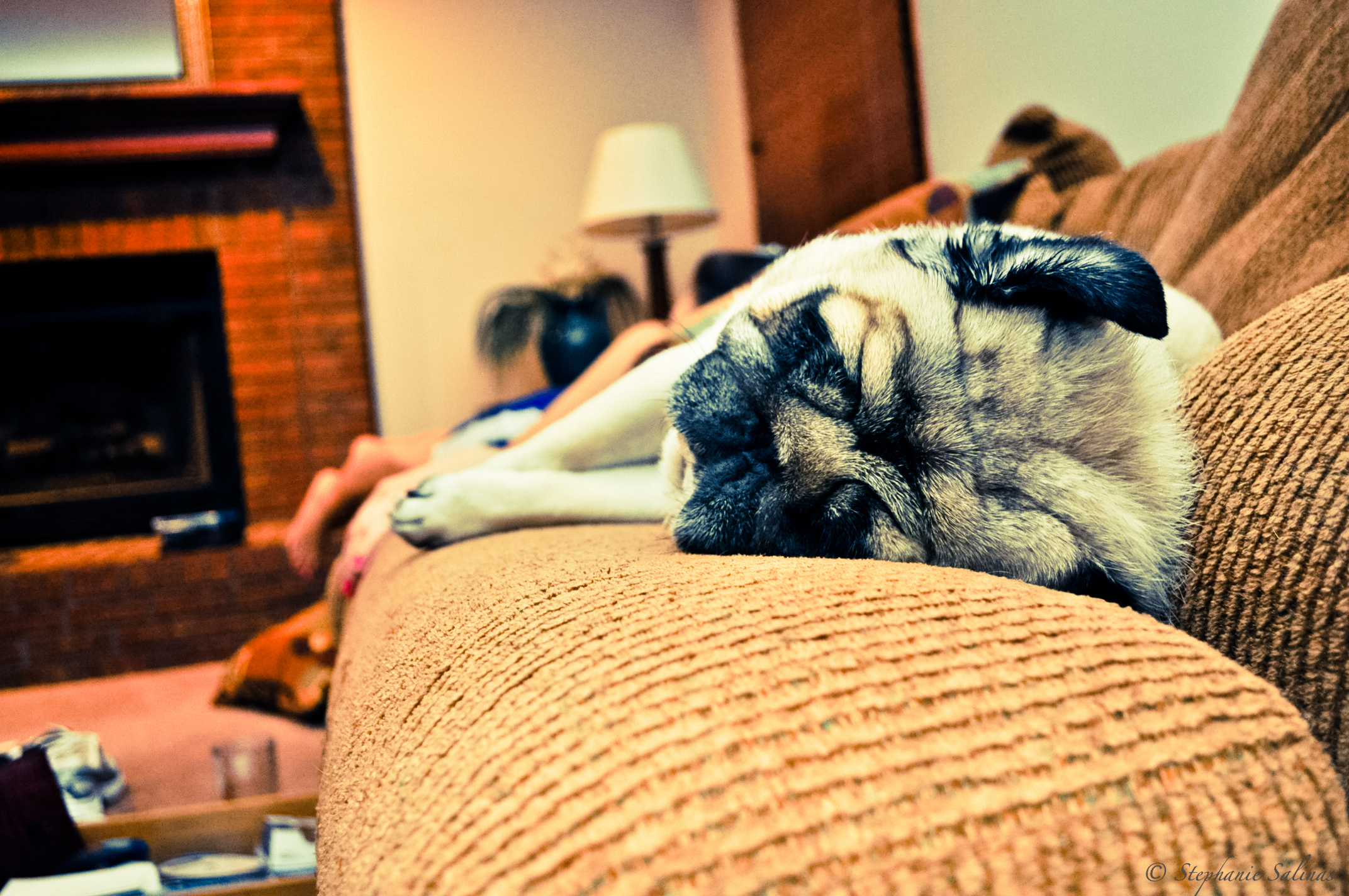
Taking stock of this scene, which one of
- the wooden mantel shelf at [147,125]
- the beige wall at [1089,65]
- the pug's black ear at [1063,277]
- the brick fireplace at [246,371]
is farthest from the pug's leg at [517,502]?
the wooden mantel shelf at [147,125]

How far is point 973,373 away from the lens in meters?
0.71

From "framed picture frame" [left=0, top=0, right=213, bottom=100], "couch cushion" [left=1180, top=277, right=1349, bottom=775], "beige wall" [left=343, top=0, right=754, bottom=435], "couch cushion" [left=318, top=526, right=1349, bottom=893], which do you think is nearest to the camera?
"couch cushion" [left=318, top=526, right=1349, bottom=893]

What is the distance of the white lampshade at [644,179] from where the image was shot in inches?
147

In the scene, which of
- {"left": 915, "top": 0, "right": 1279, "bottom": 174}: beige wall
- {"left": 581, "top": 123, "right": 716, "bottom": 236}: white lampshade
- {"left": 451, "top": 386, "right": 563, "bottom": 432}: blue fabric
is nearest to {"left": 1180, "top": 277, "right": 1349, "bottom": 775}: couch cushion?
{"left": 915, "top": 0, "right": 1279, "bottom": 174}: beige wall

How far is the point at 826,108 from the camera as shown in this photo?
358cm

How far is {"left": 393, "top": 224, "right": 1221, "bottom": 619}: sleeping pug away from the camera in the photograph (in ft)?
2.25

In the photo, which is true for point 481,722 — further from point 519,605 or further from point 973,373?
point 973,373

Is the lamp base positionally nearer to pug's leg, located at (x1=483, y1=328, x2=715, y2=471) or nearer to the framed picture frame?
the framed picture frame

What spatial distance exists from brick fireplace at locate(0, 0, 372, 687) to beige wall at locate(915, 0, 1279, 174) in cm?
283

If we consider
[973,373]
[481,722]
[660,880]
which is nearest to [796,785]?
[660,880]

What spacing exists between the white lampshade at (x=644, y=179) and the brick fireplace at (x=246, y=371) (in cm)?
132

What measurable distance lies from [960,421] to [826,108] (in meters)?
3.24

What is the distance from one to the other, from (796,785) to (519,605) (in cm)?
29

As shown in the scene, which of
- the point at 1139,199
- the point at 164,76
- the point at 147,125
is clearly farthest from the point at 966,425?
the point at 164,76
